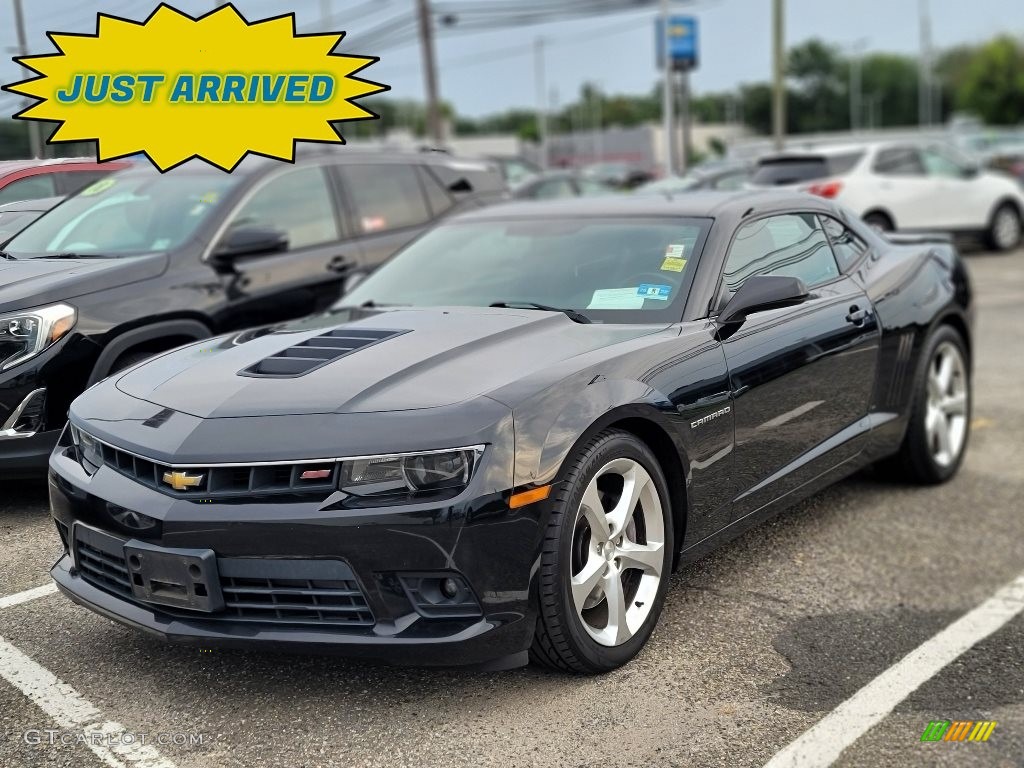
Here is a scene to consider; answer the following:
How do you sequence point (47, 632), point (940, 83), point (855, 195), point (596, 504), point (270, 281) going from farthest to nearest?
1. point (940, 83)
2. point (855, 195)
3. point (270, 281)
4. point (47, 632)
5. point (596, 504)

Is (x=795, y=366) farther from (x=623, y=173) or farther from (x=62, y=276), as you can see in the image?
(x=623, y=173)

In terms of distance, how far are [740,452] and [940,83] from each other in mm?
112561

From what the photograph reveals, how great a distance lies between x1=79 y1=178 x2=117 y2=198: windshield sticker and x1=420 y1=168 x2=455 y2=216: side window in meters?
2.47

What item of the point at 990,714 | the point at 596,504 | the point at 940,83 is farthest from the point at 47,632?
the point at 940,83

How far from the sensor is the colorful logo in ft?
10.5

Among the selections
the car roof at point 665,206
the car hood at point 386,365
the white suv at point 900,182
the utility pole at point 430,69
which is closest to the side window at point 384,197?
the car roof at point 665,206

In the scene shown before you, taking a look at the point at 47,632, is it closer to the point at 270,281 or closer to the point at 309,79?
the point at 309,79

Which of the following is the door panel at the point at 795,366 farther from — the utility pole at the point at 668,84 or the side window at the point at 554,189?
the utility pole at the point at 668,84

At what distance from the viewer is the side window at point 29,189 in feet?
13.3

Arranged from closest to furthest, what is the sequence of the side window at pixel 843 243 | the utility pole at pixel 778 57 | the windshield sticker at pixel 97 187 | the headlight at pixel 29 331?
the headlight at pixel 29 331 → the windshield sticker at pixel 97 187 → the side window at pixel 843 243 → the utility pole at pixel 778 57

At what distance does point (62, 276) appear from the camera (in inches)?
180

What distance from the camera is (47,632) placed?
3600 millimetres

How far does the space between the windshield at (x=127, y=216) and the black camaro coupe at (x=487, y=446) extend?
1133 millimetres

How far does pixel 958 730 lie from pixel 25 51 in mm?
3845
